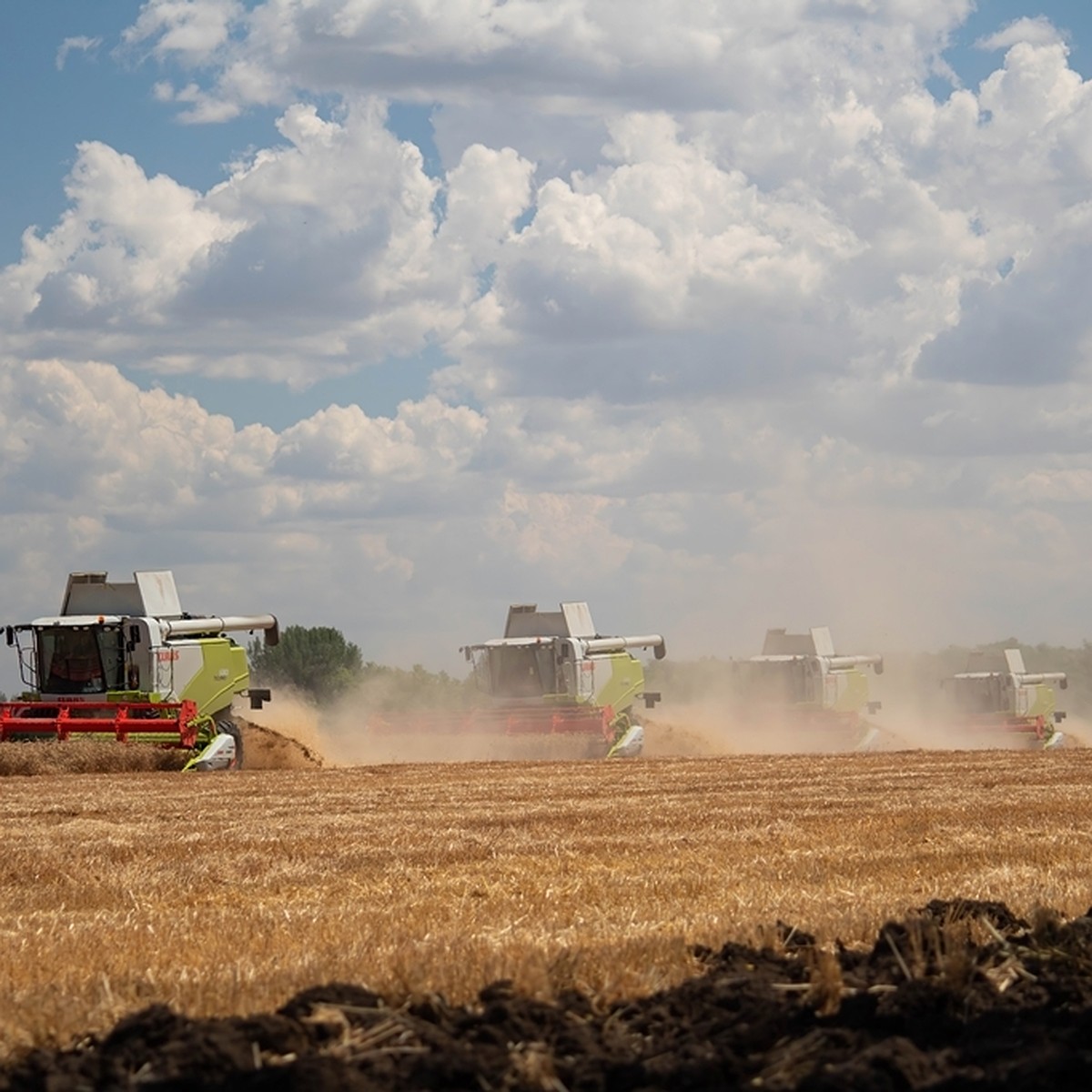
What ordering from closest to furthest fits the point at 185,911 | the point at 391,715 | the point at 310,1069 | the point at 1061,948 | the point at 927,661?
the point at 310,1069, the point at 1061,948, the point at 185,911, the point at 391,715, the point at 927,661

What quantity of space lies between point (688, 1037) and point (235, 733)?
66.6 ft

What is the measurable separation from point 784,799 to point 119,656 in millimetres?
13287

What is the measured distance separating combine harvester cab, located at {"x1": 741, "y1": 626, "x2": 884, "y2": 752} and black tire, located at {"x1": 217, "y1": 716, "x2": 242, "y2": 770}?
60.3 feet

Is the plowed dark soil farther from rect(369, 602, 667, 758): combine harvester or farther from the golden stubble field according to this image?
rect(369, 602, 667, 758): combine harvester

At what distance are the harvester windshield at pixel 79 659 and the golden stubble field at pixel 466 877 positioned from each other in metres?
7.29

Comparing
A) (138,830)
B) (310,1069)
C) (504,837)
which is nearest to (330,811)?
(138,830)

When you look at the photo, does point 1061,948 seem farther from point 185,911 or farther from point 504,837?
point 504,837

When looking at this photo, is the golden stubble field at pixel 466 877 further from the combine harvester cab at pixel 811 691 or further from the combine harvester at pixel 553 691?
the combine harvester cab at pixel 811 691

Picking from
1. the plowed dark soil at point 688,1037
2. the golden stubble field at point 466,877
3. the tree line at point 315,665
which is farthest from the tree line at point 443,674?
the plowed dark soil at point 688,1037

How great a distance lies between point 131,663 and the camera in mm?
24703

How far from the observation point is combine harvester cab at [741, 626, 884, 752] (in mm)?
40281

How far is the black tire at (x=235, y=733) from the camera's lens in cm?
2369

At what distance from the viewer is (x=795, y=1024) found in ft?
15.4

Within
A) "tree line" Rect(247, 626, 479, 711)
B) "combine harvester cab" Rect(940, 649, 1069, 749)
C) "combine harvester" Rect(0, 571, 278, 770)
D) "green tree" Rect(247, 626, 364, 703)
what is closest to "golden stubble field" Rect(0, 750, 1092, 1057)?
"combine harvester" Rect(0, 571, 278, 770)
